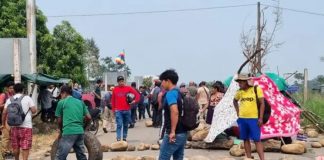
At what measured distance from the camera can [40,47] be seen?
3027cm

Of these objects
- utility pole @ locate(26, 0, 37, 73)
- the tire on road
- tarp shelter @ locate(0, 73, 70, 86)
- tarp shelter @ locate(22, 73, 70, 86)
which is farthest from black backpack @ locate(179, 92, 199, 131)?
utility pole @ locate(26, 0, 37, 73)

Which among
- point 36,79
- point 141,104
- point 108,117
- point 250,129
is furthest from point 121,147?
point 141,104

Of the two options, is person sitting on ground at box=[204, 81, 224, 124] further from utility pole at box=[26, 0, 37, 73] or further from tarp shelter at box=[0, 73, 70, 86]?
utility pole at box=[26, 0, 37, 73]

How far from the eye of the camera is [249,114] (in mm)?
9539

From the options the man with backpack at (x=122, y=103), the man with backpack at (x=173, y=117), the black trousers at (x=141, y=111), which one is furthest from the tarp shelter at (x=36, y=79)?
the man with backpack at (x=173, y=117)

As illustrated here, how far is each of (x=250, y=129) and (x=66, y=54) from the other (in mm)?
23124

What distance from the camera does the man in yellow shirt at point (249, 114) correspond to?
31.2ft

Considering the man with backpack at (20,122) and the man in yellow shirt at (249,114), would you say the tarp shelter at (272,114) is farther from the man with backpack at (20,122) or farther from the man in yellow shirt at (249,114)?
the man with backpack at (20,122)

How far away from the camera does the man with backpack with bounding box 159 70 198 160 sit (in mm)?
7250

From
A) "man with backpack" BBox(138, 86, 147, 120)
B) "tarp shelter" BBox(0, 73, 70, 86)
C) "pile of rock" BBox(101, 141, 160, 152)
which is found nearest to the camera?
"pile of rock" BBox(101, 141, 160, 152)

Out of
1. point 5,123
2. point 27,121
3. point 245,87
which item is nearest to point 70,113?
point 27,121

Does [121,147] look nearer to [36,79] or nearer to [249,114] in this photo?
[249,114]

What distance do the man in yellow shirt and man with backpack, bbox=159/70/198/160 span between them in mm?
2306

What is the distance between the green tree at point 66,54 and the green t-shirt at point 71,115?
21375 millimetres
